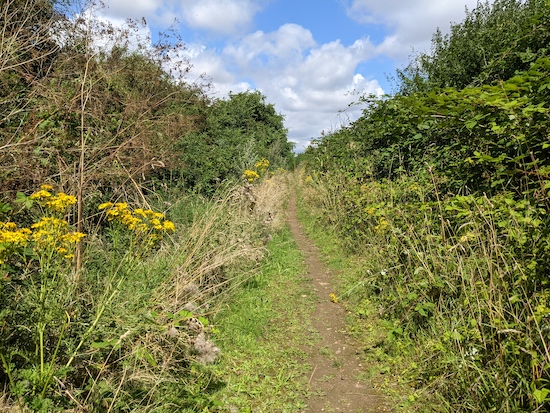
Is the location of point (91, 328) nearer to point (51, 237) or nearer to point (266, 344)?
point (51, 237)

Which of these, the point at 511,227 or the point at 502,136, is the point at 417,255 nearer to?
the point at 511,227

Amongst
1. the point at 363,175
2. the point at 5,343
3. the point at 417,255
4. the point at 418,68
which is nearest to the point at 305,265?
the point at 363,175

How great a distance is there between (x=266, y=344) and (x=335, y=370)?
767 mm

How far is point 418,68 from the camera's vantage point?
10438 millimetres

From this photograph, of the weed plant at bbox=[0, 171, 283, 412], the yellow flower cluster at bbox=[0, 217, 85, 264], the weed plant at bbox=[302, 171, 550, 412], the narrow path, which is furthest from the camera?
the narrow path

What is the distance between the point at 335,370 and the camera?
11.6 feet

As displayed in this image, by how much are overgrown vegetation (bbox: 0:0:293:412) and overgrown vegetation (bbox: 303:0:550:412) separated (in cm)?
171

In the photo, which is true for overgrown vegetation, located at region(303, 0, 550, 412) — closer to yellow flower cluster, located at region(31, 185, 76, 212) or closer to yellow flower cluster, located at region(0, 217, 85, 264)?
yellow flower cluster, located at region(0, 217, 85, 264)

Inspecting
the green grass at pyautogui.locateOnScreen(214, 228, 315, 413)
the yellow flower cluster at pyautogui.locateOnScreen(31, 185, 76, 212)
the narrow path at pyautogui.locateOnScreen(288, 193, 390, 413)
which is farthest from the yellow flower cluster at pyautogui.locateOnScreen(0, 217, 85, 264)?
the narrow path at pyautogui.locateOnScreen(288, 193, 390, 413)

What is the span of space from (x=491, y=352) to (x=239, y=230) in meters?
3.72

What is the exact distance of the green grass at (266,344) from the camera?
10.1ft

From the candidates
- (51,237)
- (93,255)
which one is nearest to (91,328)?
(51,237)

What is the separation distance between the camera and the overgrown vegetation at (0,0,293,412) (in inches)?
91.0

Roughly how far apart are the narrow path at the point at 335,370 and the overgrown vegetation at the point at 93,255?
2.86 feet
